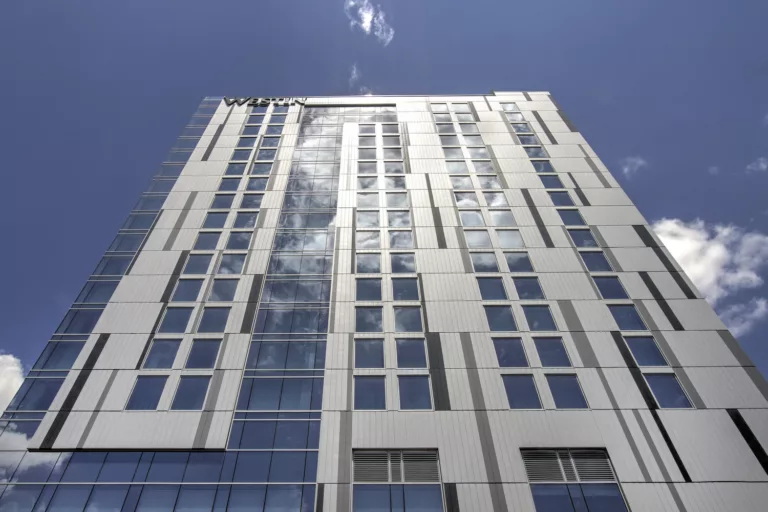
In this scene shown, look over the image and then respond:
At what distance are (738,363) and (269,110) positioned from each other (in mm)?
52843

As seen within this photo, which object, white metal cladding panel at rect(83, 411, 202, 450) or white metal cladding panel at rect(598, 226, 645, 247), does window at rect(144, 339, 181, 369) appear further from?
white metal cladding panel at rect(598, 226, 645, 247)

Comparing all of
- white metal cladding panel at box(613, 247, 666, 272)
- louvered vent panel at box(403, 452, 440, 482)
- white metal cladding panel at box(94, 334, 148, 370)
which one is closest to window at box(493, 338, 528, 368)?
louvered vent panel at box(403, 452, 440, 482)

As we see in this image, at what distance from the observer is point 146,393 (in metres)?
30.5

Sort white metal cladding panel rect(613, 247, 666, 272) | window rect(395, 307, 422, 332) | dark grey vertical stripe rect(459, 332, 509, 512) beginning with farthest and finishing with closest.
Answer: white metal cladding panel rect(613, 247, 666, 272) → window rect(395, 307, 422, 332) → dark grey vertical stripe rect(459, 332, 509, 512)

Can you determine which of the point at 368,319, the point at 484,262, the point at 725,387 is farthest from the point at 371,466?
the point at 725,387

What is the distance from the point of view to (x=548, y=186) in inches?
1838

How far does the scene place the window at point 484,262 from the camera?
39.0m

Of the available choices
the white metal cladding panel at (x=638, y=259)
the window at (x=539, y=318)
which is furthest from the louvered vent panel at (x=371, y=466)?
the white metal cladding panel at (x=638, y=259)

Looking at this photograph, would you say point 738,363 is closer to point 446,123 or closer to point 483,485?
point 483,485

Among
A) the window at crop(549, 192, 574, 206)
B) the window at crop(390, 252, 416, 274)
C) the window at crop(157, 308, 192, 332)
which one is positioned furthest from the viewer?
the window at crop(549, 192, 574, 206)

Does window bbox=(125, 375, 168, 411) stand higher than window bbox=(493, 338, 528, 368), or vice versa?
window bbox=(493, 338, 528, 368)

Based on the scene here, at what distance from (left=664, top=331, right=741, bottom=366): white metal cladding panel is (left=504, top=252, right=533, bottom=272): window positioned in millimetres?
10856

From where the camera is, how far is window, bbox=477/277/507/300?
3678 cm

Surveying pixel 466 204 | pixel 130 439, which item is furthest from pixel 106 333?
pixel 466 204
